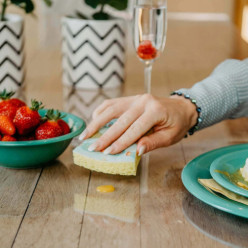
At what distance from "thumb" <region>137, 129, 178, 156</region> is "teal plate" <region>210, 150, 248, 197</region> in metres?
0.15

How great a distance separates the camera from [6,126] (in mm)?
959

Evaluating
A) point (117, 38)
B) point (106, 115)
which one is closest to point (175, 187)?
point (106, 115)

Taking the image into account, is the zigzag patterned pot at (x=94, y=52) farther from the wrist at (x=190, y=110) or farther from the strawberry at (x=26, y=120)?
the strawberry at (x=26, y=120)

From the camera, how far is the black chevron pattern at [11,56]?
5.29ft

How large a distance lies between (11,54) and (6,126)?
724 mm

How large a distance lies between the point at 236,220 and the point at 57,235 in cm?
28

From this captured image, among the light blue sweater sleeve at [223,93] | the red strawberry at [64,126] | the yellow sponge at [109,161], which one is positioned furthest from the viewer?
the light blue sweater sleeve at [223,93]

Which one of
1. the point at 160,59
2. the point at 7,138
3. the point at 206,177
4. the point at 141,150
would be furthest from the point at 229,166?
the point at 160,59

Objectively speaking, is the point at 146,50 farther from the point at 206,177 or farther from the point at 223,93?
the point at 206,177

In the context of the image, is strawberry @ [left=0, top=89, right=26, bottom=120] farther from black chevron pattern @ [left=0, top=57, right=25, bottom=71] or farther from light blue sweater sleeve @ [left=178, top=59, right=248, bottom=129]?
black chevron pattern @ [left=0, top=57, right=25, bottom=71]

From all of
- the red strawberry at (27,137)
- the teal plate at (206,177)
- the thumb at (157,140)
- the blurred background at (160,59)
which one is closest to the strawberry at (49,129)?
the red strawberry at (27,137)

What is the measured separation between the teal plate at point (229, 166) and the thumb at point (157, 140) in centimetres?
15

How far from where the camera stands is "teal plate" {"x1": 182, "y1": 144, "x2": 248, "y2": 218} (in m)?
0.75

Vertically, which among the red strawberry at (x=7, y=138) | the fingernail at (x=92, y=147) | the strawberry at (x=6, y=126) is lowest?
the fingernail at (x=92, y=147)
